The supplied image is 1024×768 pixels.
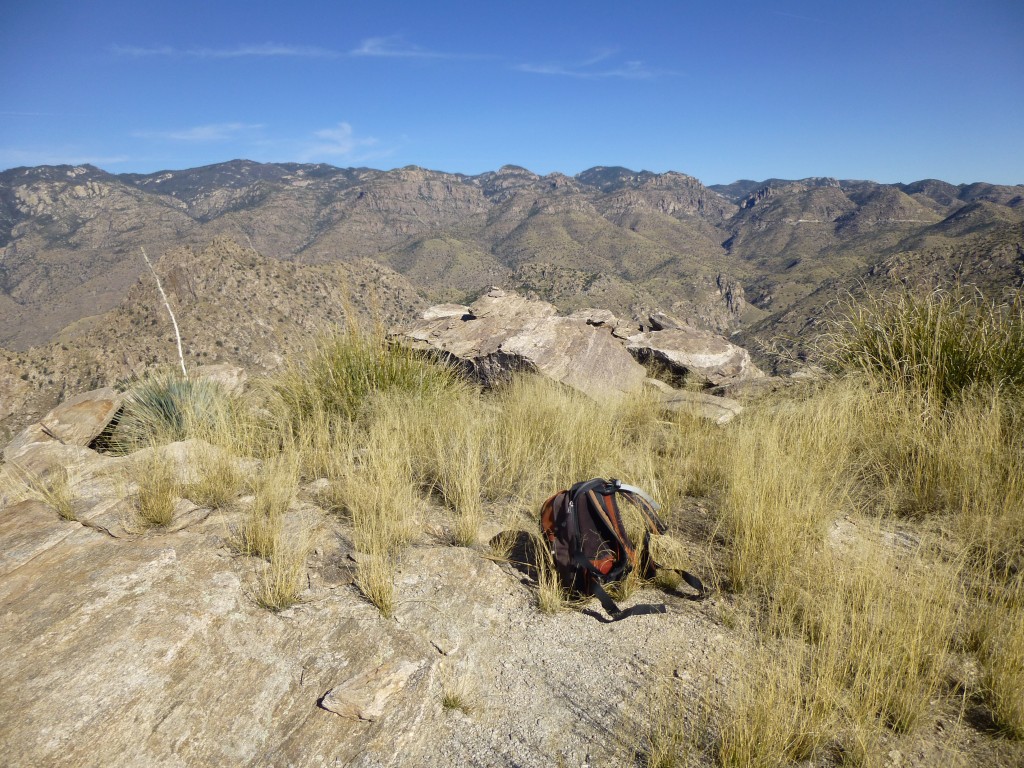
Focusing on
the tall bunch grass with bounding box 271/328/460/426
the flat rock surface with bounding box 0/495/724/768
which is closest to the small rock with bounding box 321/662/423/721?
the flat rock surface with bounding box 0/495/724/768

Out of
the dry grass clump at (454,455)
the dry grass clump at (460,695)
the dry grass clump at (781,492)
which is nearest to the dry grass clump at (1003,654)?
the dry grass clump at (781,492)

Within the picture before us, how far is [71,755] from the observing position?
1.87 m

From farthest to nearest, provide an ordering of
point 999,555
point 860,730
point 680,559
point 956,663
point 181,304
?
point 181,304
point 680,559
point 999,555
point 956,663
point 860,730

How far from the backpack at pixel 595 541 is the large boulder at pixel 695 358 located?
5.40 meters

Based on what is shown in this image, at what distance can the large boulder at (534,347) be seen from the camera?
23.6 feet

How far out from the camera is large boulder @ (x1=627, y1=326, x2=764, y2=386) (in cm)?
832

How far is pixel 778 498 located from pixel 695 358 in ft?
17.9

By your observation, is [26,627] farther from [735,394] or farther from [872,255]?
[872,255]

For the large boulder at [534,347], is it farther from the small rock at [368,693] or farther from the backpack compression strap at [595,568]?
the small rock at [368,693]

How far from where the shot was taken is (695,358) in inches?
336

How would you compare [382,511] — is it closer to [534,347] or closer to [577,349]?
[534,347]

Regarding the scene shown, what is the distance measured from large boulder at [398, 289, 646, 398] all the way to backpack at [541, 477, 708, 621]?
3554 millimetres

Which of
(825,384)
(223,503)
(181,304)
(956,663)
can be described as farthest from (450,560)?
(181,304)

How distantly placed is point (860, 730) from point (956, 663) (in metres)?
0.83
